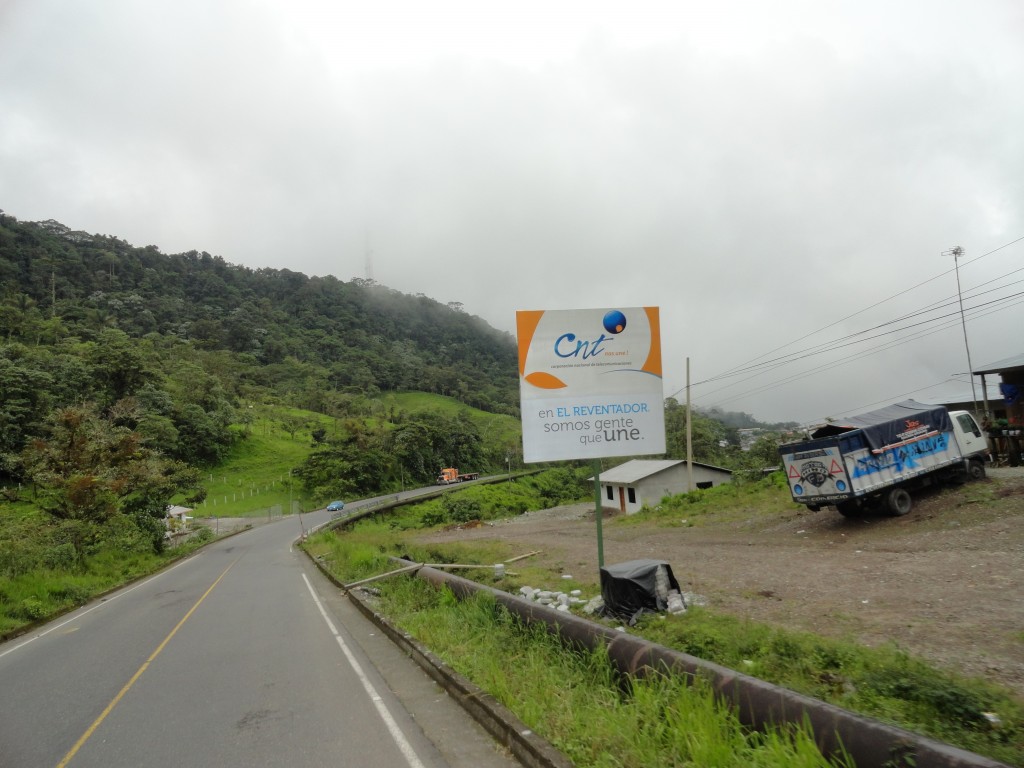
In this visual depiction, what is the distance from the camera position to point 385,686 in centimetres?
707

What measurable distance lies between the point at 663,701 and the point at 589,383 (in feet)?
15.7

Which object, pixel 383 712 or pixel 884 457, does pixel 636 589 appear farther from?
pixel 884 457

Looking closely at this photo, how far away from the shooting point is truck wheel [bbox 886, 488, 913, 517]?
16.6m

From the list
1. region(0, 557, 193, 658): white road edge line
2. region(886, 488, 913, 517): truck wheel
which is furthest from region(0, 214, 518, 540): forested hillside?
region(886, 488, 913, 517): truck wheel

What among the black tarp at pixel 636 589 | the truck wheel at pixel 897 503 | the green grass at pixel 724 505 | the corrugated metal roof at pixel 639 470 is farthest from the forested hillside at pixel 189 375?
the truck wheel at pixel 897 503

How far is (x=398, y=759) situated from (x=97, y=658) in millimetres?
7406

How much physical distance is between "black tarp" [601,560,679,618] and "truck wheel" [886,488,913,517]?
1194 cm

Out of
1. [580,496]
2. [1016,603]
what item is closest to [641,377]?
[1016,603]

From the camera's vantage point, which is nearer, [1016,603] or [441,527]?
[1016,603]

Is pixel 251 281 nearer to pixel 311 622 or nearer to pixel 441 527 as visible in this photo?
pixel 441 527

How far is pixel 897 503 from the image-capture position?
16.7 m

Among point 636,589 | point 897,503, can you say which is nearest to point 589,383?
point 636,589

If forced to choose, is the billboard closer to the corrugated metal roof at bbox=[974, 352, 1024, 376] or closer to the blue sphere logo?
the blue sphere logo

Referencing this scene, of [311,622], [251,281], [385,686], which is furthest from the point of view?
[251,281]
